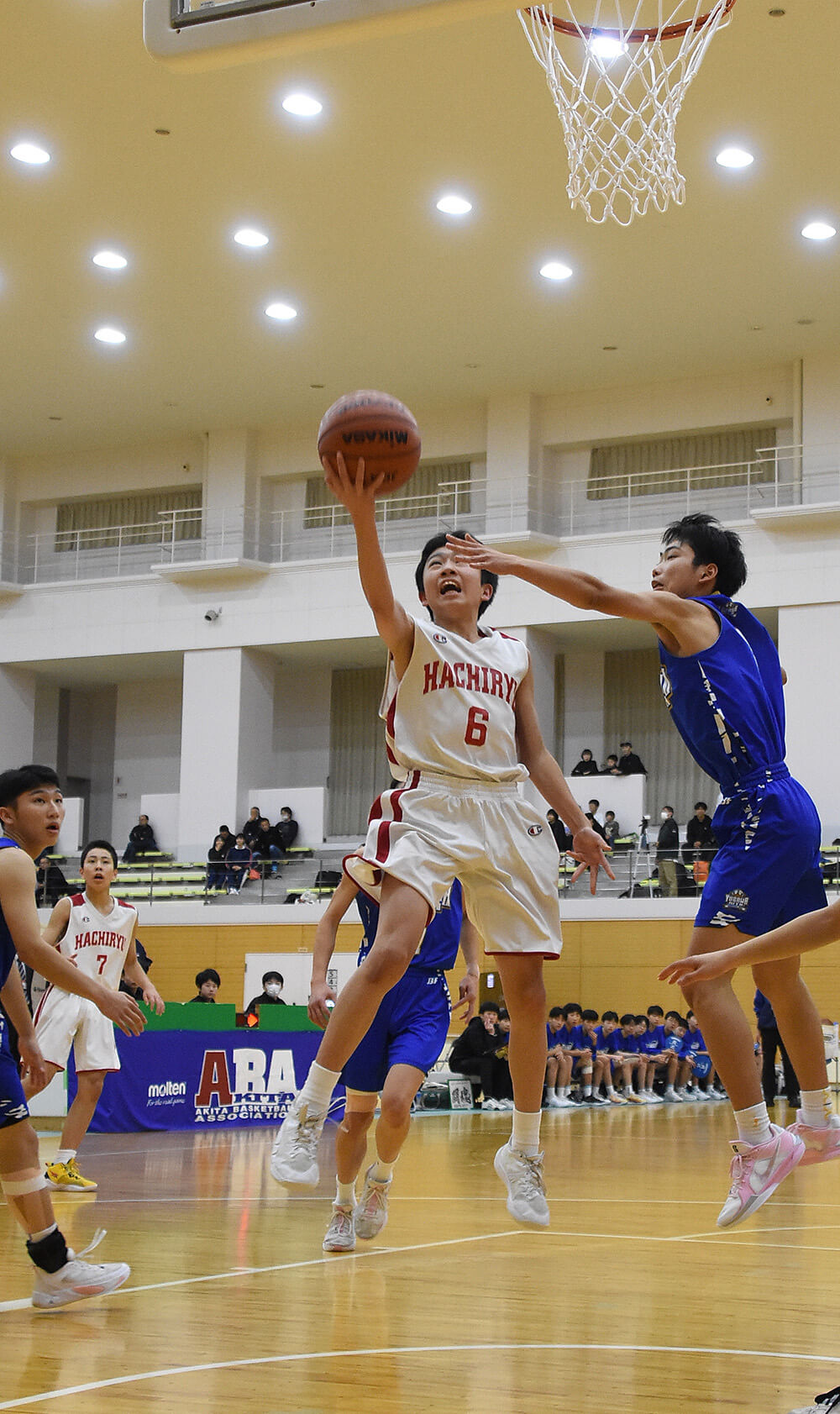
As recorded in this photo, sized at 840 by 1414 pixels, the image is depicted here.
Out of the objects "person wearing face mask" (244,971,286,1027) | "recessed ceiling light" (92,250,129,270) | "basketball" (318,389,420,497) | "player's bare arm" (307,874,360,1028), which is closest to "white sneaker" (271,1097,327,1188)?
"player's bare arm" (307,874,360,1028)

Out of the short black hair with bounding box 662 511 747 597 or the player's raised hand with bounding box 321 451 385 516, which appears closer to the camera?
the player's raised hand with bounding box 321 451 385 516

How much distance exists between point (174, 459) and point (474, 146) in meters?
12.5

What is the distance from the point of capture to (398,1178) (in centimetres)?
909

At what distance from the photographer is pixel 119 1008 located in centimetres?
493

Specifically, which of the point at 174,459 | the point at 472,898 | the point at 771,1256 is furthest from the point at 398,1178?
the point at 174,459

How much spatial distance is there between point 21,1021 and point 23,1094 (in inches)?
10.5

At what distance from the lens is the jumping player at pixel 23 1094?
458 centimetres

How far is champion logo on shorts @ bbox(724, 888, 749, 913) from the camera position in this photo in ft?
15.5

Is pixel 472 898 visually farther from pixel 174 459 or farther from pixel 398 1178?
pixel 174 459

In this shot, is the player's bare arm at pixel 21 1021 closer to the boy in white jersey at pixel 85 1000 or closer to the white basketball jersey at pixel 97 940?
the boy in white jersey at pixel 85 1000

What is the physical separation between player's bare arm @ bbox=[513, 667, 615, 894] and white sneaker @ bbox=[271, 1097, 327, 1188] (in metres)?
1.25

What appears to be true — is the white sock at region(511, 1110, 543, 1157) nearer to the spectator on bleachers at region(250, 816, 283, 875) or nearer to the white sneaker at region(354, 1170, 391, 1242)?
the white sneaker at region(354, 1170, 391, 1242)

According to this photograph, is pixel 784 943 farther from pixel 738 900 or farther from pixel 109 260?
pixel 109 260

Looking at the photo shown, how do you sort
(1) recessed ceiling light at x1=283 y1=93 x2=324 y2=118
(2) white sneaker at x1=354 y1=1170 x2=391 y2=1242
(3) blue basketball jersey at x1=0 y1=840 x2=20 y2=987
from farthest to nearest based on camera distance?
1. (1) recessed ceiling light at x1=283 y1=93 x2=324 y2=118
2. (2) white sneaker at x1=354 y1=1170 x2=391 y2=1242
3. (3) blue basketball jersey at x1=0 y1=840 x2=20 y2=987
